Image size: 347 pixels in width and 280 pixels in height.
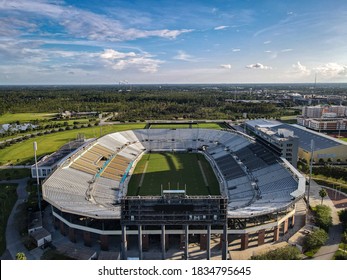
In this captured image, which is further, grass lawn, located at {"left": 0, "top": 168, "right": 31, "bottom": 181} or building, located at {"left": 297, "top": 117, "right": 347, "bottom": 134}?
building, located at {"left": 297, "top": 117, "right": 347, "bottom": 134}

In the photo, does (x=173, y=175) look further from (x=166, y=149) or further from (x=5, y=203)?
(x=5, y=203)

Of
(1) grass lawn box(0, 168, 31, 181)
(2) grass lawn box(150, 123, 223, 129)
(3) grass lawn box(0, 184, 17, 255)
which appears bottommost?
(3) grass lawn box(0, 184, 17, 255)

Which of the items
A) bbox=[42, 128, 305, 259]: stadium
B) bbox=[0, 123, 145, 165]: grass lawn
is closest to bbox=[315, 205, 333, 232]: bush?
bbox=[42, 128, 305, 259]: stadium

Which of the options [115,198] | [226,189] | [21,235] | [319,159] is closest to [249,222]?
[226,189]

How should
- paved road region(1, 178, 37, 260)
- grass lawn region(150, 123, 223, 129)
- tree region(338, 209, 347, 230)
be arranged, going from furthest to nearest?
grass lawn region(150, 123, 223, 129)
tree region(338, 209, 347, 230)
paved road region(1, 178, 37, 260)

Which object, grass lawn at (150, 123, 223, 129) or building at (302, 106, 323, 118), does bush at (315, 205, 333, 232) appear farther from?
building at (302, 106, 323, 118)

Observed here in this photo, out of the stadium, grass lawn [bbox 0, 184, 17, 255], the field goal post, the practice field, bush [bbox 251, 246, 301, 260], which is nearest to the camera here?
bush [bbox 251, 246, 301, 260]

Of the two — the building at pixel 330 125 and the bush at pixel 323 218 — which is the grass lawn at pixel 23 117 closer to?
the building at pixel 330 125
